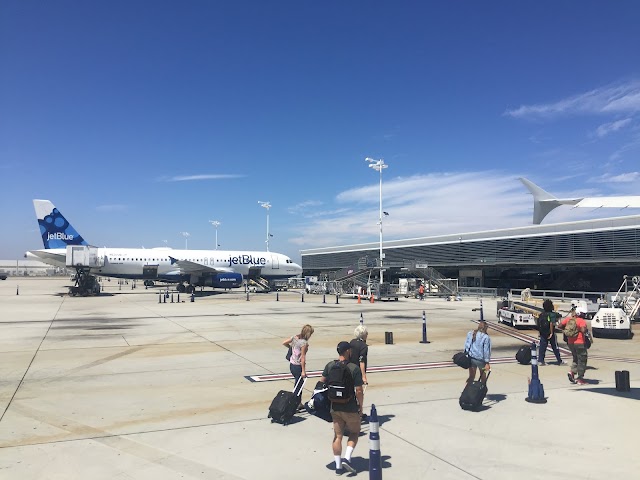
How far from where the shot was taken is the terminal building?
48594 mm

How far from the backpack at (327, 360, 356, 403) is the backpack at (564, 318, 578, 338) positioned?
7.50 m

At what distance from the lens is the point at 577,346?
36.6 feet

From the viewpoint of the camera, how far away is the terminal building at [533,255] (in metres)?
48.6

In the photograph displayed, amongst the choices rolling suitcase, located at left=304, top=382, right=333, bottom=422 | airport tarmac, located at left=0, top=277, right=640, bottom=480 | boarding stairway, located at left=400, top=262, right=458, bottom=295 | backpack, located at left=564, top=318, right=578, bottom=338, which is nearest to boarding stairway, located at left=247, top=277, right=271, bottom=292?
boarding stairway, located at left=400, top=262, right=458, bottom=295

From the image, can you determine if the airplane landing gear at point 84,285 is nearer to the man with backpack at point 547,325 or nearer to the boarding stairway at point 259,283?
the boarding stairway at point 259,283

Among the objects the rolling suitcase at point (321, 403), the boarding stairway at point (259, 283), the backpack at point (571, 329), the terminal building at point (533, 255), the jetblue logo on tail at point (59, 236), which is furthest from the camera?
the boarding stairway at point (259, 283)

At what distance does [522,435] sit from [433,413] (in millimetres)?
1616

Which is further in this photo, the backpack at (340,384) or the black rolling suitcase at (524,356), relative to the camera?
the black rolling suitcase at (524,356)

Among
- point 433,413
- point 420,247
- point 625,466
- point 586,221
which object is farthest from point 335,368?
point 420,247

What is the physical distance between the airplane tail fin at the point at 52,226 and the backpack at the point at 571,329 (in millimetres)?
48531

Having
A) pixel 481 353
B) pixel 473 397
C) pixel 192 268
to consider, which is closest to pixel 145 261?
pixel 192 268

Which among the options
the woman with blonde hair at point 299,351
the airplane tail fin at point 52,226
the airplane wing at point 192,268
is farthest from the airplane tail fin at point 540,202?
the airplane tail fin at point 52,226

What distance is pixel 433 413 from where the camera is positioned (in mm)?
8625

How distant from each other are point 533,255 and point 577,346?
5046 centimetres
